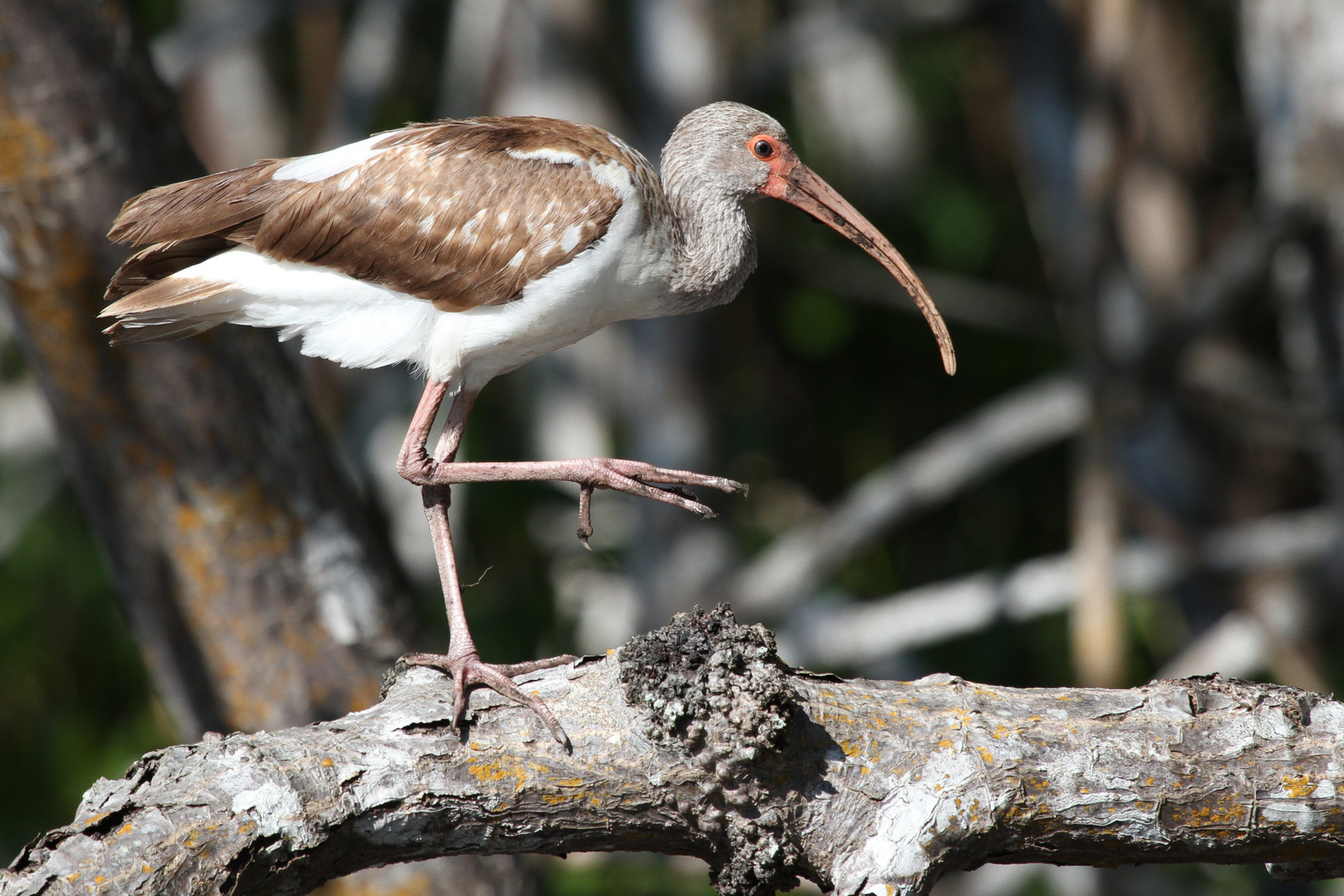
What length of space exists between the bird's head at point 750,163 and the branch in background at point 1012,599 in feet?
15.1

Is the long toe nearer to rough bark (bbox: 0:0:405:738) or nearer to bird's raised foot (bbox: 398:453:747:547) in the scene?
bird's raised foot (bbox: 398:453:747:547)

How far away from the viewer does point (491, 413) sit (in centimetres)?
1510

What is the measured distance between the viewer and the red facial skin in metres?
4.82

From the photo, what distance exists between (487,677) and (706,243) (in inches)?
69.5

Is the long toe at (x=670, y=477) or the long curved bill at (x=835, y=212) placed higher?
the long curved bill at (x=835, y=212)

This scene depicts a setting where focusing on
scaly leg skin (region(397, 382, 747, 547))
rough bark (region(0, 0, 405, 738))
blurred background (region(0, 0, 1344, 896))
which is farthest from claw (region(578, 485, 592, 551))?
blurred background (region(0, 0, 1344, 896))

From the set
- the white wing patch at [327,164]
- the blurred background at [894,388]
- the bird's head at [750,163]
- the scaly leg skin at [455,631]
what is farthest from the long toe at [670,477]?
the blurred background at [894,388]

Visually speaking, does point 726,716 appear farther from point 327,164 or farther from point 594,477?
point 327,164

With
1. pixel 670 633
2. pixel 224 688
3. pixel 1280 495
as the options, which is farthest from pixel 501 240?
pixel 1280 495

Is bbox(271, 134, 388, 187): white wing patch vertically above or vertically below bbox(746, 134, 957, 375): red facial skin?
above

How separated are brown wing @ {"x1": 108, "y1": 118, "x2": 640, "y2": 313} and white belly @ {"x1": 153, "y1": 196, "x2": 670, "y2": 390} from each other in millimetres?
49

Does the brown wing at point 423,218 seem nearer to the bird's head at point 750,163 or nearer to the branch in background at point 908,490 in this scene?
the bird's head at point 750,163

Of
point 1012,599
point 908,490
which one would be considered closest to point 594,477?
point 908,490

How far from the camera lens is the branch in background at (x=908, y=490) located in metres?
9.51
